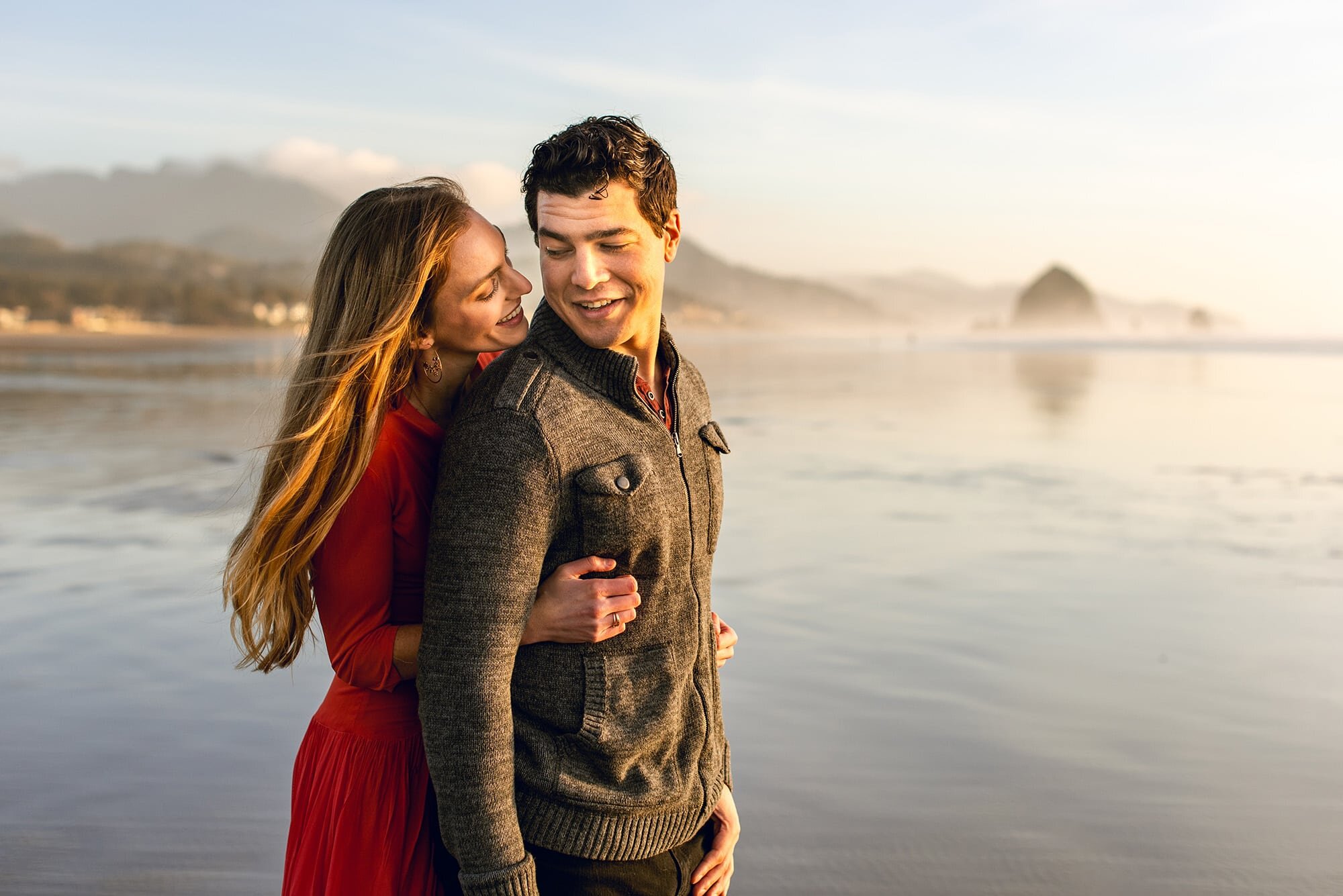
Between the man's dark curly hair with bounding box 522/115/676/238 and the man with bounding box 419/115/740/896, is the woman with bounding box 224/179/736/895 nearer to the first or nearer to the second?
the man with bounding box 419/115/740/896

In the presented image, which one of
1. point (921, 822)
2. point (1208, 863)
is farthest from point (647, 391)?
point (1208, 863)

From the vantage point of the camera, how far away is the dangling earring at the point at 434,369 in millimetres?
2270

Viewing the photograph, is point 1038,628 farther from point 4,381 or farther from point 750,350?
point 750,350

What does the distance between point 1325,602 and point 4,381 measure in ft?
71.1

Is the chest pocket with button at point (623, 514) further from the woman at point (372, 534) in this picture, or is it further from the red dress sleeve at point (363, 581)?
the red dress sleeve at point (363, 581)

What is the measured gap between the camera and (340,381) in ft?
6.75

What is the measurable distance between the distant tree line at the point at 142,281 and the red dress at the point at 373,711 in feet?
172

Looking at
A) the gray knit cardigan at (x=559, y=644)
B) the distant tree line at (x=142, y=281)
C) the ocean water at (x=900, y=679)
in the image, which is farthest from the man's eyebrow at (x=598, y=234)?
the distant tree line at (x=142, y=281)

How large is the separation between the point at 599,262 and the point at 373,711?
3.15 feet

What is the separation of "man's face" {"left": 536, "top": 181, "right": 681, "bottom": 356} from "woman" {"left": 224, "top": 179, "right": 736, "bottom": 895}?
0.19m

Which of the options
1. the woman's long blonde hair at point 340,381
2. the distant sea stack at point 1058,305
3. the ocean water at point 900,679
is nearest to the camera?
the woman's long blonde hair at point 340,381

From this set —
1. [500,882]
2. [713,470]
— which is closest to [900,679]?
[713,470]

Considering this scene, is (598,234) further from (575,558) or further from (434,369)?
(575,558)

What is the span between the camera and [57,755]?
14.4 feet
